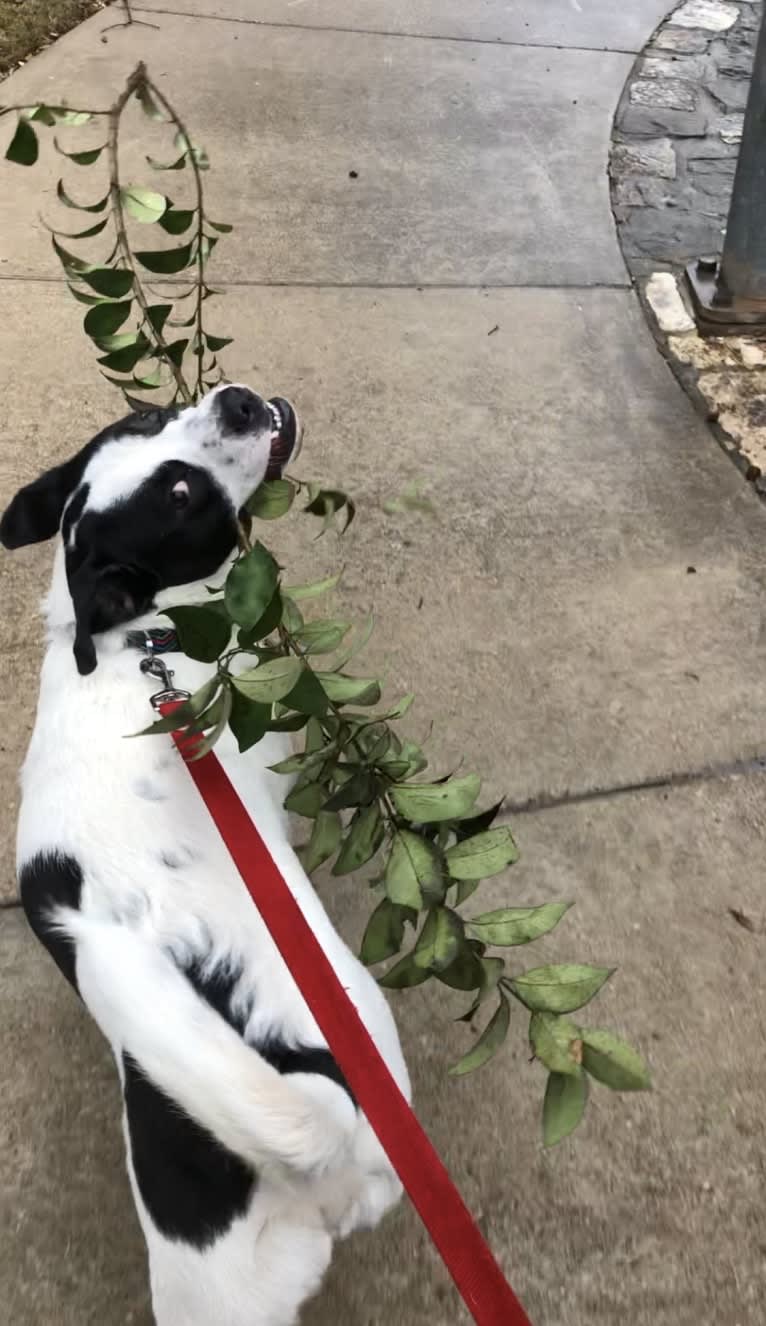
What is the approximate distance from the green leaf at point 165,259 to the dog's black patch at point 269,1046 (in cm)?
131

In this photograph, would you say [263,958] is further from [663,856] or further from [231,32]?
[231,32]

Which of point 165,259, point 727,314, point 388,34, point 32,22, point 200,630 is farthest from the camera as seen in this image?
point 388,34

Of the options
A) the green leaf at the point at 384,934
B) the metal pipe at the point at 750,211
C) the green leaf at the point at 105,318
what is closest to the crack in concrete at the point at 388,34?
the metal pipe at the point at 750,211

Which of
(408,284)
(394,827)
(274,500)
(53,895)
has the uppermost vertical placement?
(274,500)

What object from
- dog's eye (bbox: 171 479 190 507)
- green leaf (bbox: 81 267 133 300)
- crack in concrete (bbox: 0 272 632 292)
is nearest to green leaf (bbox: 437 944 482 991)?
dog's eye (bbox: 171 479 190 507)

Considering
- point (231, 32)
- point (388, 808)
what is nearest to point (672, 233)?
point (231, 32)

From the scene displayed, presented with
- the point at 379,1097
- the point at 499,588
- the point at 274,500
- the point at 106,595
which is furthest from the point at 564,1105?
the point at 499,588

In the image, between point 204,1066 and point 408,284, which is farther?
point 408,284

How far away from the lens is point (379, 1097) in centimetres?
128

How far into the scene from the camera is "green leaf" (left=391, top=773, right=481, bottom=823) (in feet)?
5.41

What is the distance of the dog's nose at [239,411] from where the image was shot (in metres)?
2.29

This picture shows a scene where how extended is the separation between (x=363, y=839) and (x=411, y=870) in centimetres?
17

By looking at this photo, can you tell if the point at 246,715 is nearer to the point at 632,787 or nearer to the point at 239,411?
the point at 239,411

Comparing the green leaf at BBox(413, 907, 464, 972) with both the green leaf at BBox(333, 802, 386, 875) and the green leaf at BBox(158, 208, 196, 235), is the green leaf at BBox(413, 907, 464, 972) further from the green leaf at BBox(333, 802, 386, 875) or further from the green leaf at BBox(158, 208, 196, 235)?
the green leaf at BBox(158, 208, 196, 235)
